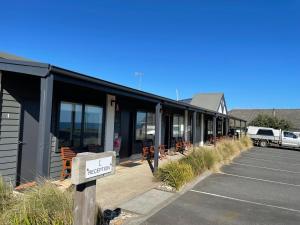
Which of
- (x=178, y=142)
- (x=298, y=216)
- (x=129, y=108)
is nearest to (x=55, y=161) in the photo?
(x=129, y=108)

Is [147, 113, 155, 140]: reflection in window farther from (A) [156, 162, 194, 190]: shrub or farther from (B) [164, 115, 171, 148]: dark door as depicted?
(A) [156, 162, 194, 190]: shrub

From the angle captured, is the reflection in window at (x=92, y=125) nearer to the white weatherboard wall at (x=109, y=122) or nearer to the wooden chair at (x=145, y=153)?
the white weatherboard wall at (x=109, y=122)

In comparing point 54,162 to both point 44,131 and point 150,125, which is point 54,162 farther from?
point 150,125

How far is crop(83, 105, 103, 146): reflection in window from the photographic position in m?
10.7

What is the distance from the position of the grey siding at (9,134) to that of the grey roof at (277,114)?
176 feet

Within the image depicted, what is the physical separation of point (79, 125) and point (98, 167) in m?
6.33

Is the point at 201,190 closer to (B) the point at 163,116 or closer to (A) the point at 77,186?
(A) the point at 77,186

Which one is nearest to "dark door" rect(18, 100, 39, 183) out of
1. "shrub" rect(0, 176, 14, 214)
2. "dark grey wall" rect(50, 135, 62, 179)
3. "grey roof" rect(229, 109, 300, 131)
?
"dark grey wall" rect(50, 135, 62, 179)

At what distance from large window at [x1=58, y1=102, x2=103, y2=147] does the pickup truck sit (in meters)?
26.5

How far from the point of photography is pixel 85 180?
12.6 ft

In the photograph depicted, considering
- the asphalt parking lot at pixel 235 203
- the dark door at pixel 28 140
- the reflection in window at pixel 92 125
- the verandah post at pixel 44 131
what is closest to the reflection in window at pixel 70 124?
the reflection in window at pixel 92 125

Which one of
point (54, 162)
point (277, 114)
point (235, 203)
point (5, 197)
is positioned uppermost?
point (277, 114)

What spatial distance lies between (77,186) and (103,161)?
0.47 metres

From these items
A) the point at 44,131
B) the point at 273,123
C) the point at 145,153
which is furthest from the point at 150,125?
the point at 273,123
